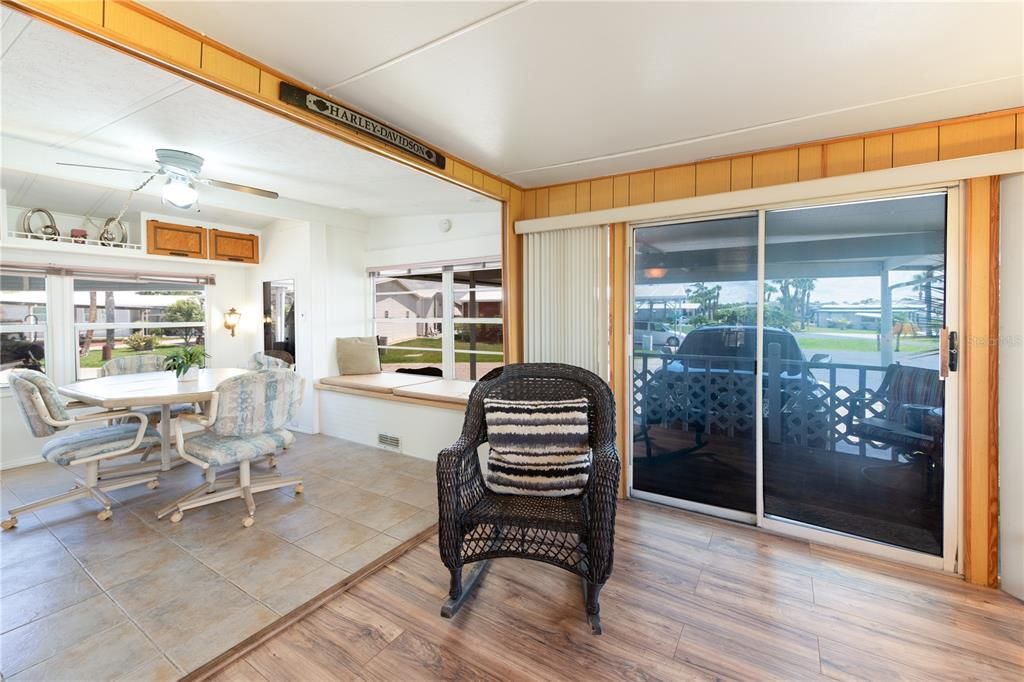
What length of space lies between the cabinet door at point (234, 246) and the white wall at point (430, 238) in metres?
1.39

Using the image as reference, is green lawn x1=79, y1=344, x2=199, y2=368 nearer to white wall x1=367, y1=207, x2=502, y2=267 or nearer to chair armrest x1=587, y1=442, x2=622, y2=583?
white wall x1=367, y1=207, x2=502, y2=267

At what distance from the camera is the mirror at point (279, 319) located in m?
5.08

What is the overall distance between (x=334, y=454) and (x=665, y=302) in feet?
10.9

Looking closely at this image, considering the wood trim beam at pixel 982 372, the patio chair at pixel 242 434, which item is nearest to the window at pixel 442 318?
the patio chair at pixel 242 434

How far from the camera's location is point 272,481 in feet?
10.2

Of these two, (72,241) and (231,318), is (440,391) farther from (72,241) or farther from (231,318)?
(72,241)

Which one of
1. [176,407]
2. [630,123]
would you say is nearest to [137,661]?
[176,407]

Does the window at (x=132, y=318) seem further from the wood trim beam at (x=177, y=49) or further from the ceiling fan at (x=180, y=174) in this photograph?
the wood trim beam at (x=177, y=49)

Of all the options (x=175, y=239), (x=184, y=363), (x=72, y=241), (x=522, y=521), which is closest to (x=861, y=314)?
(x=522, y=521)

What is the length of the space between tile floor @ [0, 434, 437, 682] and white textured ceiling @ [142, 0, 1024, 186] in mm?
2354

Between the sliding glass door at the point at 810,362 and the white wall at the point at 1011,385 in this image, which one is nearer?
the white wall at the point at 1011,385

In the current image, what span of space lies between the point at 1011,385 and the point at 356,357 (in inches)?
203

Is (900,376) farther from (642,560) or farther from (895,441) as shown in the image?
(642,560)

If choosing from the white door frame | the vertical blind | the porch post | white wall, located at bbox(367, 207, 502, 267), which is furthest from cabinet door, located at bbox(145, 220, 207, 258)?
the porch post
